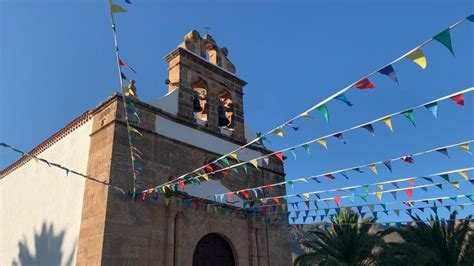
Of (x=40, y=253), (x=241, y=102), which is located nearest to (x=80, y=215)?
(x=40, y=253)

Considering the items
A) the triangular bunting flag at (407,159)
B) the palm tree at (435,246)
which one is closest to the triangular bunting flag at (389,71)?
the triangular bunting flag at (407,159)

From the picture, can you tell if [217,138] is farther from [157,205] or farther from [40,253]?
[40,253]

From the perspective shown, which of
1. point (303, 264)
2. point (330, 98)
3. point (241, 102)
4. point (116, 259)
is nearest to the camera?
point (330, 98)

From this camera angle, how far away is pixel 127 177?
802 cm

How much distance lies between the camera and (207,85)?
34.9 feet

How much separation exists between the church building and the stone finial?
27mm

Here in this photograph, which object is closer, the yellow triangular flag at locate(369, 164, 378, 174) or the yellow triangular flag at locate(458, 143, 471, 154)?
the yellow triangular flag at locate(458, 143, 471, 154)

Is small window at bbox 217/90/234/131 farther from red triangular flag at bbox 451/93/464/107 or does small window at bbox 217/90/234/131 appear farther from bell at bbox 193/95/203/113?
red triangular flag at bbox 451/93/464/107

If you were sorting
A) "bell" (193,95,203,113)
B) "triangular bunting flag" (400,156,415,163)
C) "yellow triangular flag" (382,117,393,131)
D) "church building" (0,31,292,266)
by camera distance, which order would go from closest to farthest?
"yellow triangular flag" (382,117,393,131) → "triangular bunting flag" (400,156,415,163) → "church building" (0,31,292,266) → "bell" (193,95,203,113)

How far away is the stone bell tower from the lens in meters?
9.97

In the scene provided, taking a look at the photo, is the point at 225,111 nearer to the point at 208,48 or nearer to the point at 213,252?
the point at 208,48

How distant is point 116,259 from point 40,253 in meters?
2.49

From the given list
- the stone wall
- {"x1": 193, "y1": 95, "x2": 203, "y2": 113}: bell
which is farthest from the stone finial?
the stone wall

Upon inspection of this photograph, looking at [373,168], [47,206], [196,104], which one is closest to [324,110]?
[373,168]
